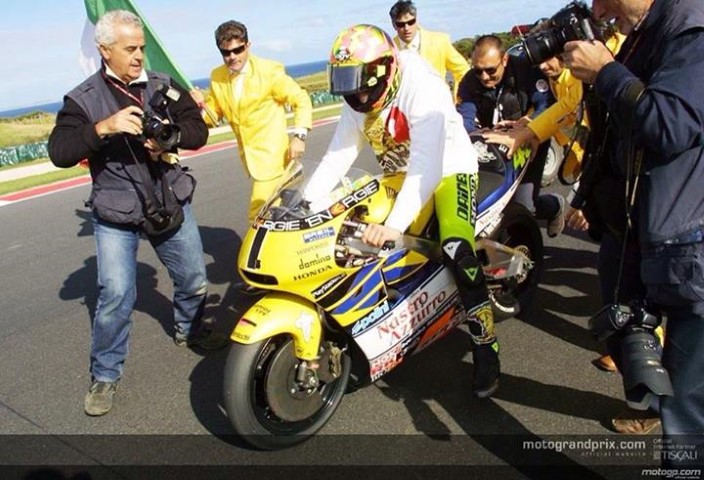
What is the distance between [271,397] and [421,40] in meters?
5.22

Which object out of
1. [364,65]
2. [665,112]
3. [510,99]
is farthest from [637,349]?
[510,99]

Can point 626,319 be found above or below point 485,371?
above

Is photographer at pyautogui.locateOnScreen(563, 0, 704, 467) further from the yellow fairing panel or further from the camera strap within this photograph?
the camera strap

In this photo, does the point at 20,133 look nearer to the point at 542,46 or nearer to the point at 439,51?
the point at 439,51

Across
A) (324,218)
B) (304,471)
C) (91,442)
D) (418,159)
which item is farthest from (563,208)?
(91,442)

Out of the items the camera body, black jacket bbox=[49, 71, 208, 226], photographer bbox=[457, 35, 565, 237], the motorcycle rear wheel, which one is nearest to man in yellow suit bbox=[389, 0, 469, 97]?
photographer bbox=[457, 35, 565, 237]

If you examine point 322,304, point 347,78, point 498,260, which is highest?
point 347,78

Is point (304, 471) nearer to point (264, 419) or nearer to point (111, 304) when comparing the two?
point (264, 419)

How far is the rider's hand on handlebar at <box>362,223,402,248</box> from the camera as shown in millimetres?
2777

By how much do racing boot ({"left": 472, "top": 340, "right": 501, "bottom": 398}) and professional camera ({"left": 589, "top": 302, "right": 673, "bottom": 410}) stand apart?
37.0 inches

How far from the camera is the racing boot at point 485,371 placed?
10.3 ft

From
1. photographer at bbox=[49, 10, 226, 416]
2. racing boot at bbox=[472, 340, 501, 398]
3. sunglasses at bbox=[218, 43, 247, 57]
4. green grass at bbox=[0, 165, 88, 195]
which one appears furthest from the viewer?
green grass at bbox=[0, 165, 88, 195]

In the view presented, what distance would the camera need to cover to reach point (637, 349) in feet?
6.97

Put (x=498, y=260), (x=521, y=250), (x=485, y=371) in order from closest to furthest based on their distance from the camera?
1. (x=485, y=371)
2. (x=498, y=260)
3. (x=521, y=250)
